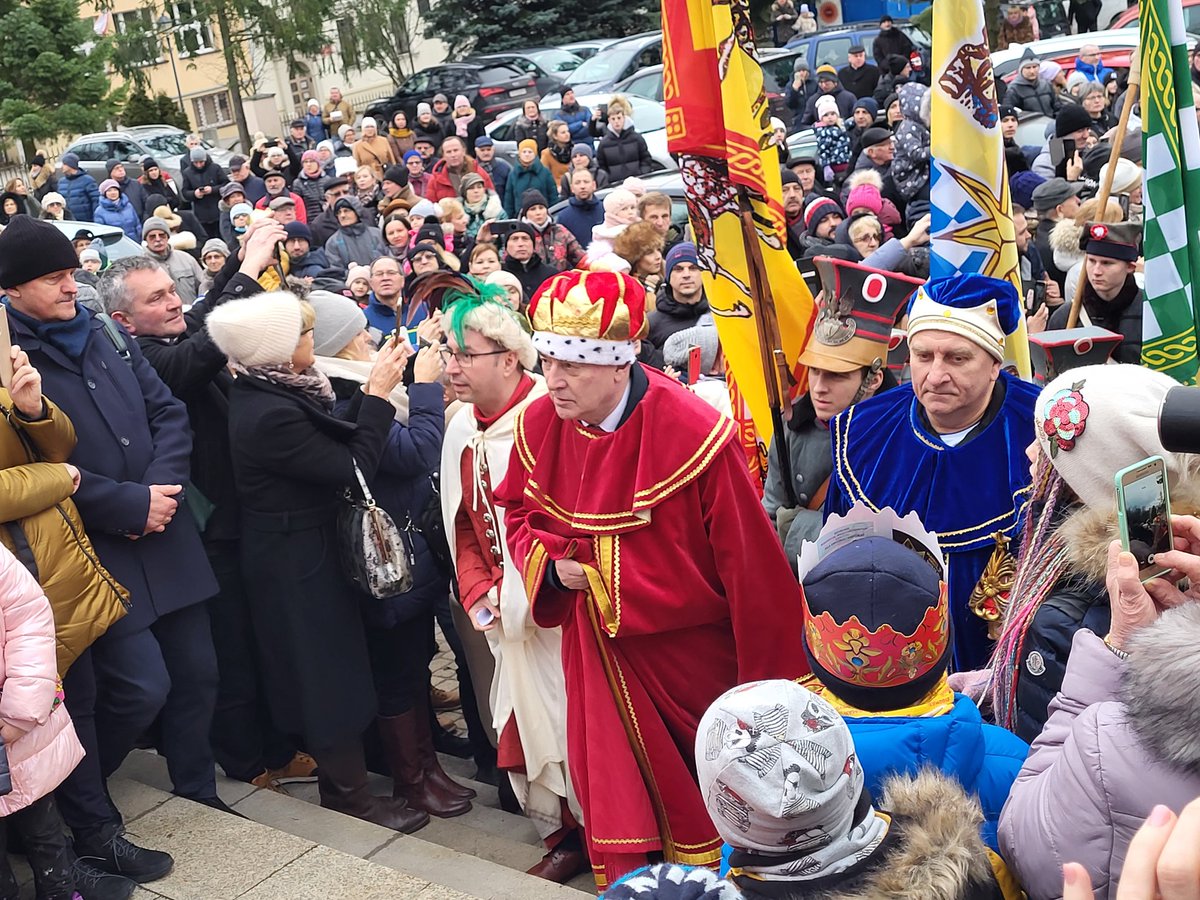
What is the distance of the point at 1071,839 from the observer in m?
2.16

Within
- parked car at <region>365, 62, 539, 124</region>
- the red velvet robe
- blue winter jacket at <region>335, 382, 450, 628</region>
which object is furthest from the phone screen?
parked car at <region>365, 62, 539, 124</region>

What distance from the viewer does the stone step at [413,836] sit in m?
4.14

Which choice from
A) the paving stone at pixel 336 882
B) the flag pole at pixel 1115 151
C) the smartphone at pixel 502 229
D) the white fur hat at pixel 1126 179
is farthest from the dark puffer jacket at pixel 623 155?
the paving stone at pixel 336 882

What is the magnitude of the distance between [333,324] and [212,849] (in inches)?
81.7

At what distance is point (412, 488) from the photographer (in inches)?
204

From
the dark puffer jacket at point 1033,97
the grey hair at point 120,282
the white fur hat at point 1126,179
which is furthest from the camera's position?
the dark puffer jacket at point 1033,97

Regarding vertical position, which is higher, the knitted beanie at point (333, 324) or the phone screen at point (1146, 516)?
the knitted beanie at point (333, 324)

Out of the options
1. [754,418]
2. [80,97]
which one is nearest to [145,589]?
[754,418]

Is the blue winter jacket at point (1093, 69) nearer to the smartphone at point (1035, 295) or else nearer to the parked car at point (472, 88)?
the smartphone at point (1035, 295)

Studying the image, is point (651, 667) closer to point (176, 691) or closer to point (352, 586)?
point (352, 586)

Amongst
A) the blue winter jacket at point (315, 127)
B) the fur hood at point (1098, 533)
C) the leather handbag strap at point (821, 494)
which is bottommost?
the leather handbag strap at point (821, 494)

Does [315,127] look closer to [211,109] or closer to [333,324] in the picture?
[333,324]

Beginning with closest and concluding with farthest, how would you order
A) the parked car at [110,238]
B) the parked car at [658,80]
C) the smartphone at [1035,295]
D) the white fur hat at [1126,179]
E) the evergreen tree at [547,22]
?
the smartphone at [1035,295] → the white fur hat at [1126,179] → the parked car at [110,238] → the parked car at [658,80] → the evergreen tree at [547,22]

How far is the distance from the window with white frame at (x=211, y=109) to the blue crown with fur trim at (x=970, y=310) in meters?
45.2
